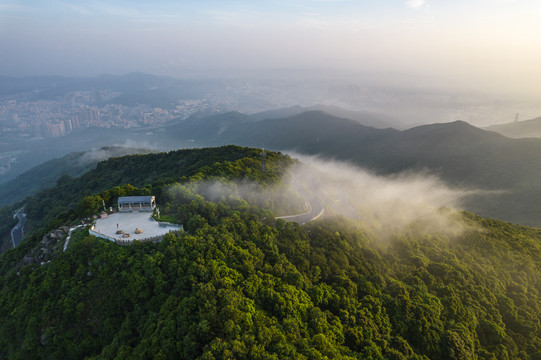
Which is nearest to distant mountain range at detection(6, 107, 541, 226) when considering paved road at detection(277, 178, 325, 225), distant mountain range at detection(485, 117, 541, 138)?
distant mountain range at detection(485, 117, 541, 138)

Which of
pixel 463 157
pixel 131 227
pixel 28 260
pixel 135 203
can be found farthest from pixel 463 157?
pixel 28 260

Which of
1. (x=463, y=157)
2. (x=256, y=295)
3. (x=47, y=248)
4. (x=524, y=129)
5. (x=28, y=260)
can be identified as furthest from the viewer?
(x=524, y=129)

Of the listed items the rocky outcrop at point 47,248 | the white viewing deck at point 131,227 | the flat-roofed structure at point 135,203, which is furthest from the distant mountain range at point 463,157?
the rocky outcrop at point 47,248

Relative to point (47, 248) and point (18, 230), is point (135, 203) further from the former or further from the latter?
point (18, 230)

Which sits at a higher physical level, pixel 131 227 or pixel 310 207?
pixel 131 227

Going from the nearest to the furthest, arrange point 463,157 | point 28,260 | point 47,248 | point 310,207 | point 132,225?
point 28,260 < point 47,248 < point 132,225 < point 310,207 < point 463,157

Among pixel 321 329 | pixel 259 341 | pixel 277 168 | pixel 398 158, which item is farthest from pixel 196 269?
pixel 398 158

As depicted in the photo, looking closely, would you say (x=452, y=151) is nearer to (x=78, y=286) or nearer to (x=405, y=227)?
(x=405, y=227)
